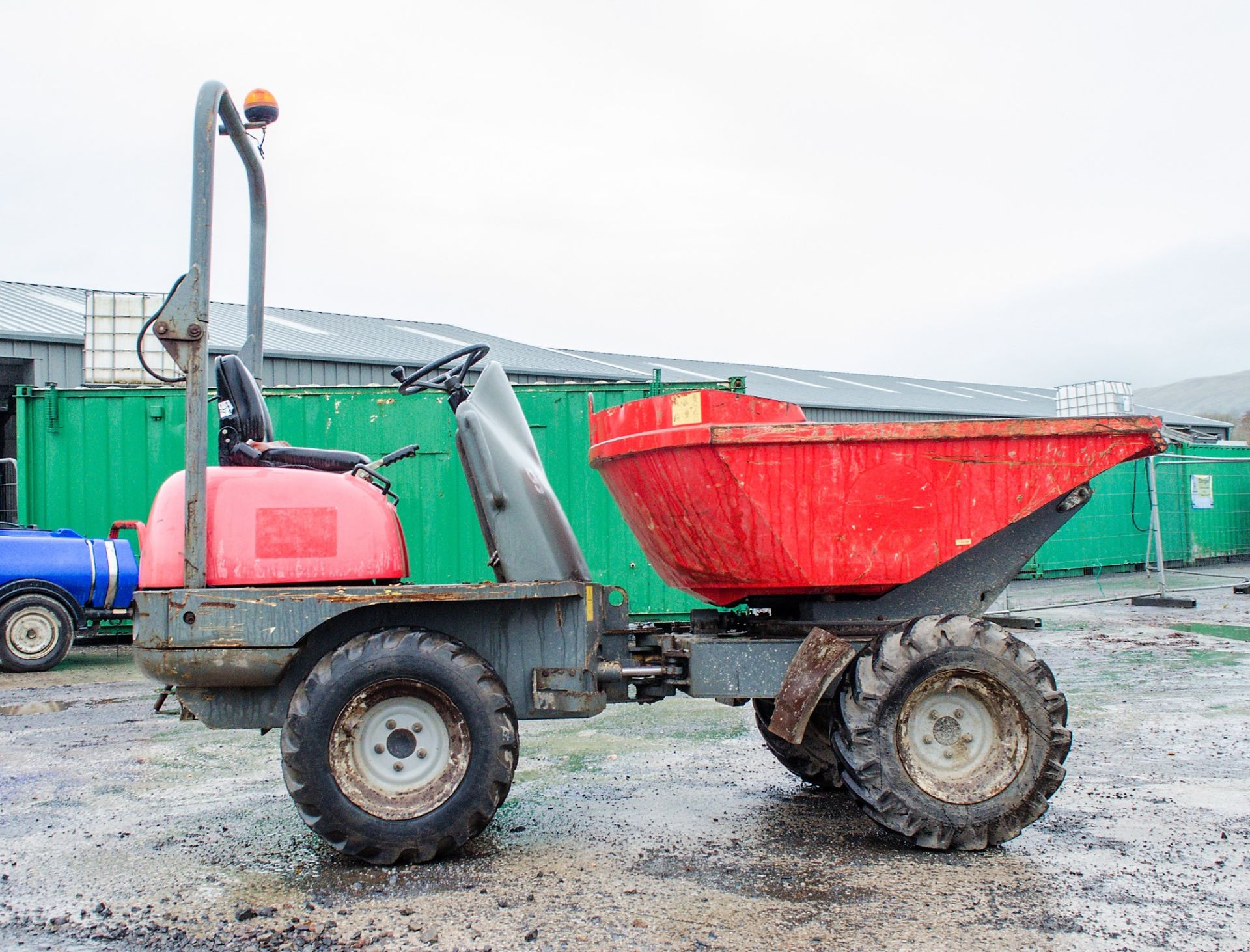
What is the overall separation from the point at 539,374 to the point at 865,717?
14454mm

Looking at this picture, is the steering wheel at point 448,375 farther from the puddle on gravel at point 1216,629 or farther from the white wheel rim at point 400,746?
the puddle on gravel at point 1216,629

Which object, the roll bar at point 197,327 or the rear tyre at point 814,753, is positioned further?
the rear tyre at point 814,753

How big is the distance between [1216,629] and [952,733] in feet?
27.0

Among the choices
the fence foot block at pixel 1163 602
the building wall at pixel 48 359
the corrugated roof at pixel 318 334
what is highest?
the corrugated roof at pixel 318 334

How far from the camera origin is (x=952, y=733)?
395 cm

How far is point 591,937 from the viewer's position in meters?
3.04

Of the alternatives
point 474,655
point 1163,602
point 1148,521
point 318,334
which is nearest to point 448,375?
point 474,655

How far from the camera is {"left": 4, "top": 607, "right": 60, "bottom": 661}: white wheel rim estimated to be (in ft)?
28.9

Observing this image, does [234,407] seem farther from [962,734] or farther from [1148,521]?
[1148,521]

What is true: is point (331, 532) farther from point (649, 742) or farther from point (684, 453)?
point (649, 742)

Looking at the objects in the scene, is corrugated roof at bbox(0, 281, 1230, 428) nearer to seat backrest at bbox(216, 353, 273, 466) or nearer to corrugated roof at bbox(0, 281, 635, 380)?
corrugated roof at bbox(0, 281, 635, 380)

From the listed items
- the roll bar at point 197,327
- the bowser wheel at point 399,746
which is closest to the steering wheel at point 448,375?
the roll bar at point 197,327

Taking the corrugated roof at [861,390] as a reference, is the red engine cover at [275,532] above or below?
below

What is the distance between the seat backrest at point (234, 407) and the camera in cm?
410
